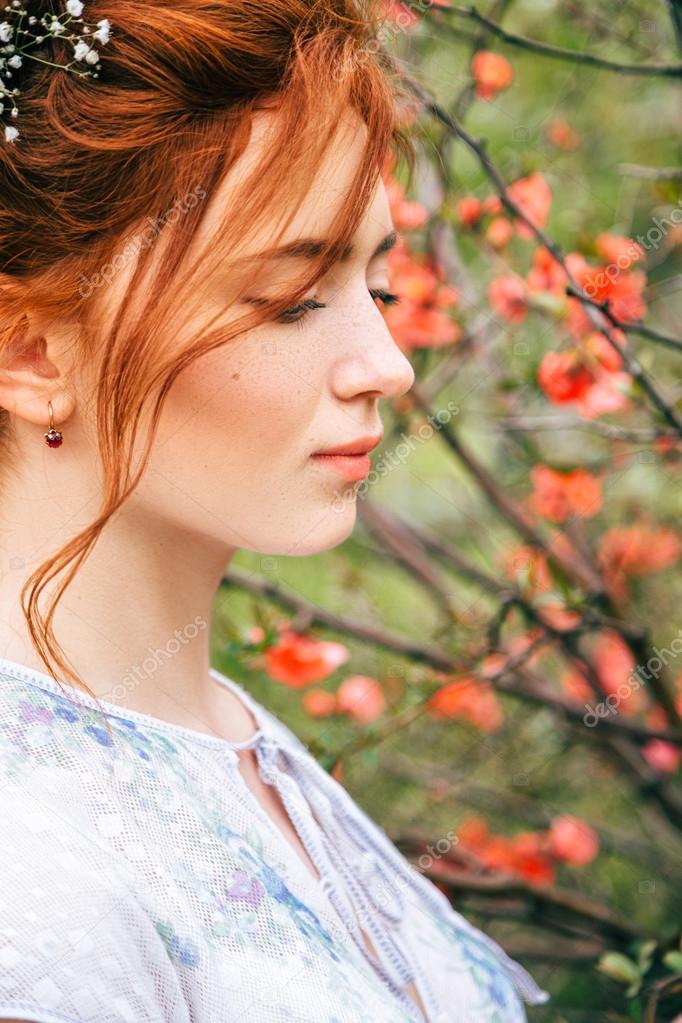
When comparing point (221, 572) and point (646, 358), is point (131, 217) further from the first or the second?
point (646, 358)

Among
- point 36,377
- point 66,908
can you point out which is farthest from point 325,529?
point 66,908

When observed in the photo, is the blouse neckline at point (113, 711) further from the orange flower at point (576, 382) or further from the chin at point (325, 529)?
the orange flower at point (576, 382)

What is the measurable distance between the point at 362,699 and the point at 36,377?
3.82 ft

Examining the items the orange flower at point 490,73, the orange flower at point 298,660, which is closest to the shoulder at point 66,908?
the orange flower at point 298,660

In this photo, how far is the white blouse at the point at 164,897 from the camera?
707 millimetres

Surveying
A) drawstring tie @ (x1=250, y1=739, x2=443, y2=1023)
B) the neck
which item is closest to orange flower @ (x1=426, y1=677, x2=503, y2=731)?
drawstring tie @ (x1=250, y1=739, x2=443, y2=1023)

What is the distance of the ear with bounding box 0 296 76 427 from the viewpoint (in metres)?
0.88

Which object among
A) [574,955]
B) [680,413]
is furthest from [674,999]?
[680,413]

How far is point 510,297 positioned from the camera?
163 cm

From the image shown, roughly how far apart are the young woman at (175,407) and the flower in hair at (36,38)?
0.03 feet

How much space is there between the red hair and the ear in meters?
0.02

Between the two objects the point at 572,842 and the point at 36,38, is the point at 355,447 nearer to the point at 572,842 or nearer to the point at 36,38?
the point at 36,38

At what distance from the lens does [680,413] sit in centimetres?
136

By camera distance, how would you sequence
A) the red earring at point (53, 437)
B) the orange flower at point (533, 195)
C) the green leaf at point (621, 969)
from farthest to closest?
the orange flower at point (533, 195) → the green leaf at point (621, 969) → the red earring at point (53, 437)
